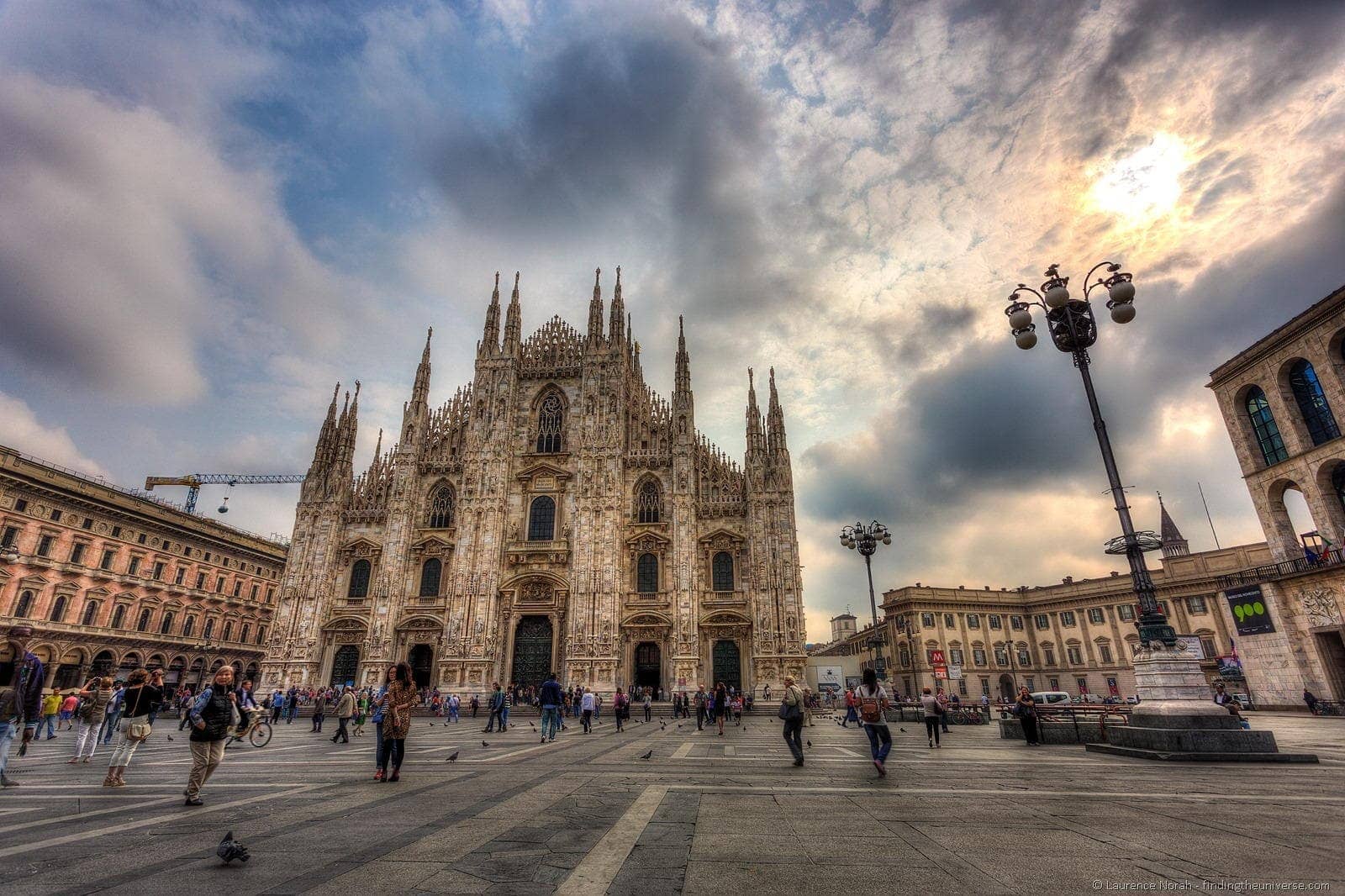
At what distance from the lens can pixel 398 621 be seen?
33.2 m

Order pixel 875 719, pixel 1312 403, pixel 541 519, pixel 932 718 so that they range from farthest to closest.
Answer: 1. pixel 541 519
2. pixel 1312 403
3. pixel 932 718
4. pixel 875 719

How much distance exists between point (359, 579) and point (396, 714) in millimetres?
A: 31088

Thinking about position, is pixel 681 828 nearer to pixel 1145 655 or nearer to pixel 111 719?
pixel 1145 655

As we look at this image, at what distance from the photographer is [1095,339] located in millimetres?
13719

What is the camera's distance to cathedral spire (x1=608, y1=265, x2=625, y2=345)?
37938 mm

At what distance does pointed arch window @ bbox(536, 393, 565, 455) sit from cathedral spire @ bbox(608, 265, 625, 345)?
5.19 metres

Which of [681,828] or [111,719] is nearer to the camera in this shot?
[681,828]

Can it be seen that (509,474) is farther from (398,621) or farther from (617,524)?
(398,621)

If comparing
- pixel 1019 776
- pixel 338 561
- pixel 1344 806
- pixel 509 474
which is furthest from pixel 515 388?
pixel 1344 806

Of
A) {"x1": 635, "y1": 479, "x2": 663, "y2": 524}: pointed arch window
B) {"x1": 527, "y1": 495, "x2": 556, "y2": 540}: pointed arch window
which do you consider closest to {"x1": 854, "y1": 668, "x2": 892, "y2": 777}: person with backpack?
{"x1": 635, "y1": 479, "x2": 663, "y2": 524}: pointed arch window

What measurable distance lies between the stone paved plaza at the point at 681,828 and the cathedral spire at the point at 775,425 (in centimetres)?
2513

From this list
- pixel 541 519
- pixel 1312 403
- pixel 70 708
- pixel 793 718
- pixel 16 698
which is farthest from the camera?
pixel 541 519

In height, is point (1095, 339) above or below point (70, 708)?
above

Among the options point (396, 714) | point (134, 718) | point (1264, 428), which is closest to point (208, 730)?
point (396, 714)
